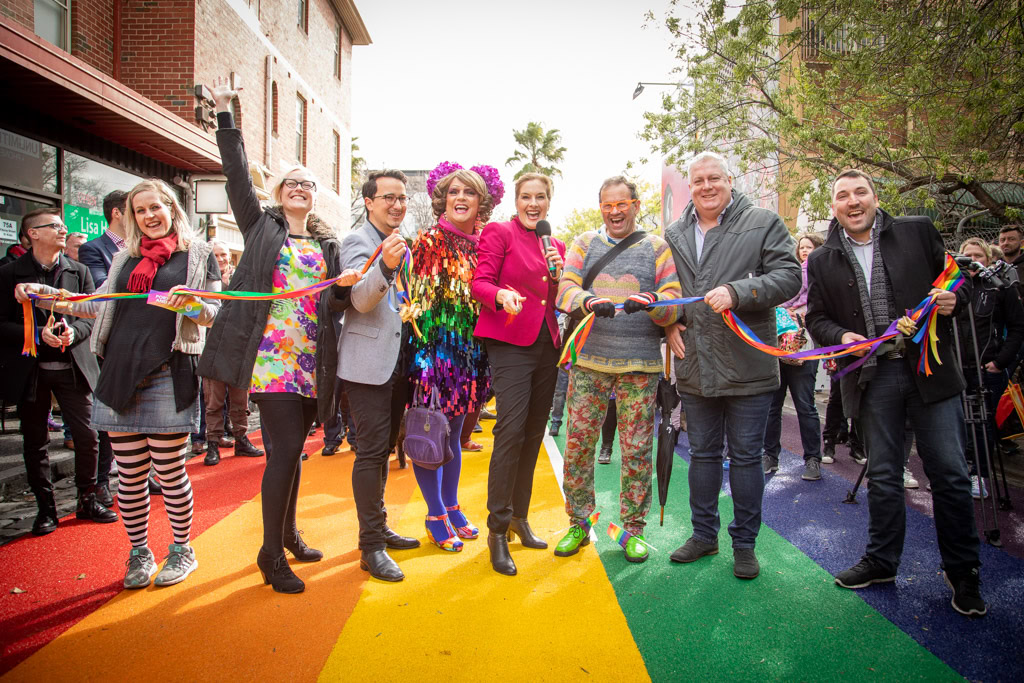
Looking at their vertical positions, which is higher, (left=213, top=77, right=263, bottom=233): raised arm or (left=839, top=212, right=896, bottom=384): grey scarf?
(left=213, top=77, right=263, bottom=233): raised arm

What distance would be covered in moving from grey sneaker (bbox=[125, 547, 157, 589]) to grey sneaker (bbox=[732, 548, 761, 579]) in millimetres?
3270

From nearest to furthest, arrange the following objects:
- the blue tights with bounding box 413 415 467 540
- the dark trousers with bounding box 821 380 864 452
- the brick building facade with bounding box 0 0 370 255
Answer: the blue tights with bounding box 413 415 467 540 → the dark trousers with bounding box 821 380 864 452 → the brick building facade with bounding box 0 0 370 255

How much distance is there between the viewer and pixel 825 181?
385 inches

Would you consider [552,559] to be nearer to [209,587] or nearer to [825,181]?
[209,587]

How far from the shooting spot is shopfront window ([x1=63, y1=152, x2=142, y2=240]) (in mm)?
9133

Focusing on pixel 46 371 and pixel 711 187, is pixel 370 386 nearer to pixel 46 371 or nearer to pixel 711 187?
pixel 711 187

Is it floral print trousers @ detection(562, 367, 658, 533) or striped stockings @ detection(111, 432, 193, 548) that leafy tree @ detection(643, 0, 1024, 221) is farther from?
striped stockings @ detection(111, 432, 193, 548)

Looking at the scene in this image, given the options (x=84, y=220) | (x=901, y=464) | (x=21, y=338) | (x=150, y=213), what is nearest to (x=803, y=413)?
(x=901, y=464)

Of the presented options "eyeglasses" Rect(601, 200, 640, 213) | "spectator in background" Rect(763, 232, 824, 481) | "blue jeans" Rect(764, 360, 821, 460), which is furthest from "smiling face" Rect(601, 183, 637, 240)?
"blue jeans" Rect(764, 360, 821, 460)

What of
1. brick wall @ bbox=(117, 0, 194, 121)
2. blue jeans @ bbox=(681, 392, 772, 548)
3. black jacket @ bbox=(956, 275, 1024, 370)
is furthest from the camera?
brick wall @ bbox=(117, 0, 194, 121)

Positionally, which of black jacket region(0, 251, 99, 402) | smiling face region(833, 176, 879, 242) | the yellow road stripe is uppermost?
smiling face region(833, 176, 879, 242)

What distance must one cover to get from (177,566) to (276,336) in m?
1.43

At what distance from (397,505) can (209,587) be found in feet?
5.57

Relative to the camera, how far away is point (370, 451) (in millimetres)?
3371
